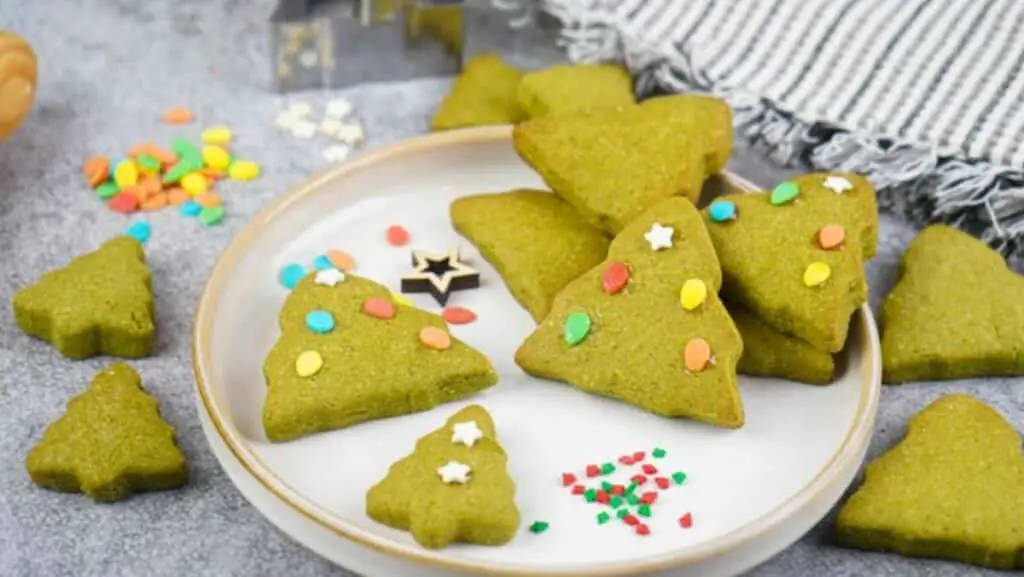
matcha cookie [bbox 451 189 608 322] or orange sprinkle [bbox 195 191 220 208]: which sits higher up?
matcha cookie [bbox 451 189 608 322]

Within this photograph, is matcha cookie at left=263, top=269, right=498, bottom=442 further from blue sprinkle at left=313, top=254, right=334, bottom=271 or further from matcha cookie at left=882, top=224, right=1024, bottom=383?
matcha cookie at left=882, top=224, right=1024, bottom=383

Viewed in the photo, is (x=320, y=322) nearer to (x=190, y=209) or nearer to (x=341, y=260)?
(x=341, y=260)

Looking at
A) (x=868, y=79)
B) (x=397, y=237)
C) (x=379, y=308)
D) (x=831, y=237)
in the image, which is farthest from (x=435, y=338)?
(x=868, y=79)

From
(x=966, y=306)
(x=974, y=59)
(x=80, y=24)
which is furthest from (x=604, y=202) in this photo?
(x=80, y=24)

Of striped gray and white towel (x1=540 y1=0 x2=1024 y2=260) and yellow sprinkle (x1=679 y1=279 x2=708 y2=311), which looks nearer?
yellow sprinkle (x1=679 y1=279 x2=708 y2=311)

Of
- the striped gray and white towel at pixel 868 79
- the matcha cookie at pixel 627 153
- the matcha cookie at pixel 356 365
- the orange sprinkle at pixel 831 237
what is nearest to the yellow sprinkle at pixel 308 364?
the matcha cookie at pixel 356 365

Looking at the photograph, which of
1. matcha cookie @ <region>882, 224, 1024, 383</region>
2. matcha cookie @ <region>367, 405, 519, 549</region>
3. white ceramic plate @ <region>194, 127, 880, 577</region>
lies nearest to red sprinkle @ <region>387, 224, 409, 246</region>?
white ceramic plate @ <region>194, 127, 880, 577</region>

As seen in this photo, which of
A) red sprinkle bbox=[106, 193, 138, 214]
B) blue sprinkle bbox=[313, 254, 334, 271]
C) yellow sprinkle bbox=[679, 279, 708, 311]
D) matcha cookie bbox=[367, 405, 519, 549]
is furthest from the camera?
red sprinkle bbox=[106, 193, 138, 214]

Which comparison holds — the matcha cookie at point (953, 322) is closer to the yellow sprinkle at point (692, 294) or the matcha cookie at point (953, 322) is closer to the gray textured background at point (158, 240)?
the gray textured background at point (158, 240)
